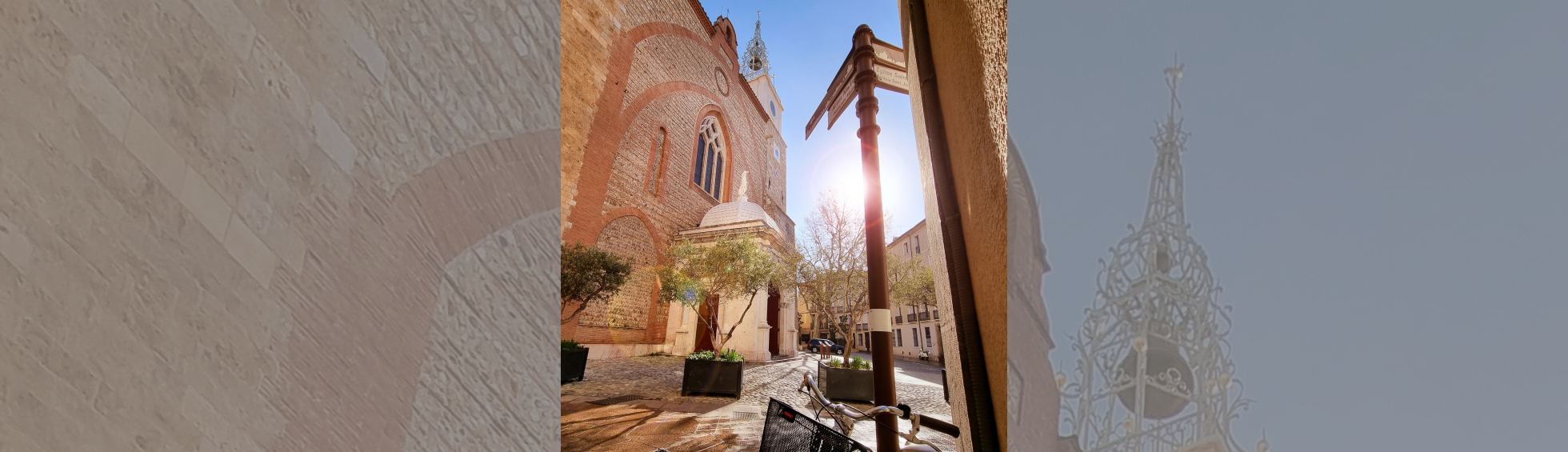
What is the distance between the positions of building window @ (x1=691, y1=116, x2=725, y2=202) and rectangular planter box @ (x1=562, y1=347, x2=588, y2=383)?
8271 mm

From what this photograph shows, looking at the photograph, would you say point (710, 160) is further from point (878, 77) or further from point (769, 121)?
point (878, 77)

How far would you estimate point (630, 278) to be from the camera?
1195 cm

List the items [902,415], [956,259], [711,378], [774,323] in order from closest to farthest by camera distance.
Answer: [956,259], [902,415], [711,378], [774,323]

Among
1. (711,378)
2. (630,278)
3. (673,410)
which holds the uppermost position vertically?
(630,278)

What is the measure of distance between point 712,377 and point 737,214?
7.41m

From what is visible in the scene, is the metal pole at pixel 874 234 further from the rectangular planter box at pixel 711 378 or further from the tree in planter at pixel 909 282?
the tree in planter at pixel 909 282

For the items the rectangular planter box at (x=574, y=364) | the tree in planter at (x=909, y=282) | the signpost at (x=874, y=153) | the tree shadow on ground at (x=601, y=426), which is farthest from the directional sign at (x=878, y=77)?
the tree in planter at (x=909, y=282)

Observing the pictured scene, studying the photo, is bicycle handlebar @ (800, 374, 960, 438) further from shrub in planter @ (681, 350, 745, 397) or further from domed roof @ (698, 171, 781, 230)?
domed roof @ (698, 171, 781, 230)

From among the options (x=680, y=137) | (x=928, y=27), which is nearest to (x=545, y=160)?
(x=928, y=27)

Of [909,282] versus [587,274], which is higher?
[909,282]

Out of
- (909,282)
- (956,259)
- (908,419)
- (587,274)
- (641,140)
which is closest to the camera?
(956,259)

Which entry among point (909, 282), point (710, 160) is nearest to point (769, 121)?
point (710, 160)

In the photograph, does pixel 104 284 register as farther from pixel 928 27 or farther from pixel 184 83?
pixel 928 27

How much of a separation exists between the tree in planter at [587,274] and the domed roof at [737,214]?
505 centimetres
